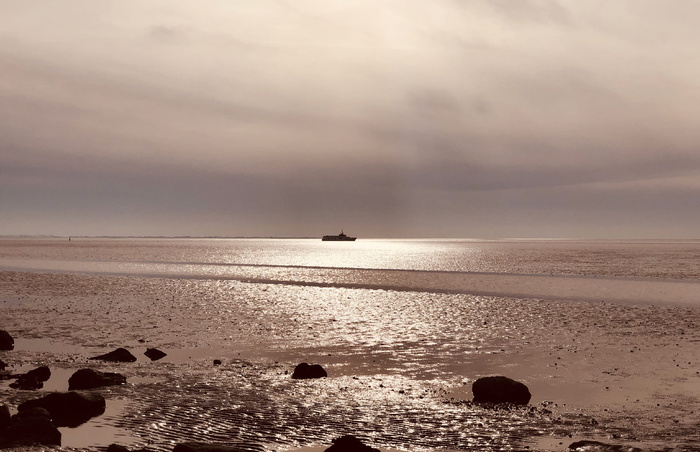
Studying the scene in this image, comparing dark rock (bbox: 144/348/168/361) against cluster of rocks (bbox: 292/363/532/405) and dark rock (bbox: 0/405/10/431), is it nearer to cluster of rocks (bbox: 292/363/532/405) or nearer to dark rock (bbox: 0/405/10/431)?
dark rock (bbox: 0/405/10/431)

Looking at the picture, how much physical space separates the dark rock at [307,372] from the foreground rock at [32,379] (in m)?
7.73

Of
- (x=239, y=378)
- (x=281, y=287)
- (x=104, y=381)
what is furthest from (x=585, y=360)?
(x=281, y=287)

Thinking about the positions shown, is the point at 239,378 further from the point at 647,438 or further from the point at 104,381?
the point at 647,438

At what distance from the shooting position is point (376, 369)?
22703 mm

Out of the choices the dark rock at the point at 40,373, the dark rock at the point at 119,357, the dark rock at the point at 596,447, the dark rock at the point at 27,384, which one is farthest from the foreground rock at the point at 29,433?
the dark rock at the point at 596,447

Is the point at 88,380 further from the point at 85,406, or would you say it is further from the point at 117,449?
the point at 117,449

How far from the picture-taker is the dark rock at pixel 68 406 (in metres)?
16.2

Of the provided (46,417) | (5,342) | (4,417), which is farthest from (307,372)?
(5,342)

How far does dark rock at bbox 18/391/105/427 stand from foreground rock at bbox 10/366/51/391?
284 cm

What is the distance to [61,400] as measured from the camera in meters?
16.4

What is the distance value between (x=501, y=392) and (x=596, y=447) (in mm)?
4327

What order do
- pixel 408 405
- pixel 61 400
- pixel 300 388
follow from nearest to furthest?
pixel 61 400
pixel 408 405
pixel 300 388

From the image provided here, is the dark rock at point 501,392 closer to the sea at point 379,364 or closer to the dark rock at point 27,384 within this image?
the sea at point 379,364

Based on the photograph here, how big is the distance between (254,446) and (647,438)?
879cm
